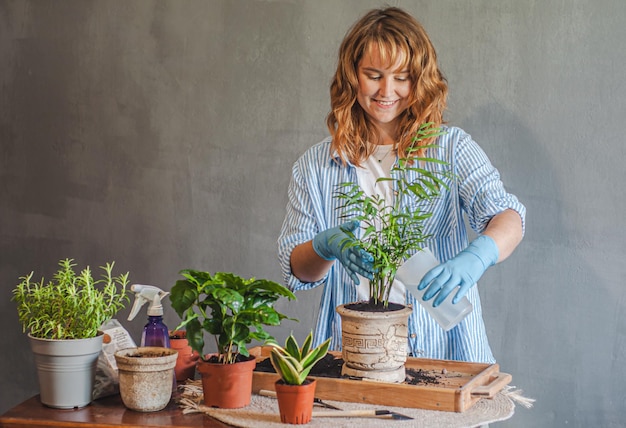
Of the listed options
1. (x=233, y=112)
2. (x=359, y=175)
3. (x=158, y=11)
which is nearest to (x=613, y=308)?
(x=359, y=175)

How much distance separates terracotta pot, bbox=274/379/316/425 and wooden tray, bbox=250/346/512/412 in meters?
0.16

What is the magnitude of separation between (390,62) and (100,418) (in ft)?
4.00

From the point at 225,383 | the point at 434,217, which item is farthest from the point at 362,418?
the point at 434,217

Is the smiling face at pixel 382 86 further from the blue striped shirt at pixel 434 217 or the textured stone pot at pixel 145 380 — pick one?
the textured stone pot at pixel 145 380

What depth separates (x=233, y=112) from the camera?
312 cm

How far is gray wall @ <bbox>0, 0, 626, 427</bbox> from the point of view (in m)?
2.79

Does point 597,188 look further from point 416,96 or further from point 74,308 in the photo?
point 74,308

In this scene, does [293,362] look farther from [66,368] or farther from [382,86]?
[382,86]

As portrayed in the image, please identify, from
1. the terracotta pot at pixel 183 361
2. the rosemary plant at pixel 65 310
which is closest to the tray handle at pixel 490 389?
the terracotta pot at pixel 183 361

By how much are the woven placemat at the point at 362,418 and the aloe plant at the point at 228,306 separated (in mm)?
110

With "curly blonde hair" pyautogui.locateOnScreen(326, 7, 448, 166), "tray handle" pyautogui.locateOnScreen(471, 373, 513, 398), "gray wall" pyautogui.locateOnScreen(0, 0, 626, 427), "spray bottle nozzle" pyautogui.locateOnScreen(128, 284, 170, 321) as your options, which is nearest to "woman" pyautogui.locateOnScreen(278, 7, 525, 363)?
"curly blonde hair" pyautogui.locateOnScreen(326, 7, 448, 166)

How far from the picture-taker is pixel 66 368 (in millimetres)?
1532

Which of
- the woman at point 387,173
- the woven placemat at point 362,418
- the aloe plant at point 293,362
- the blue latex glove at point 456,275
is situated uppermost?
the woman at point 387,173

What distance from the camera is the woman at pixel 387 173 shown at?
6.72ft
